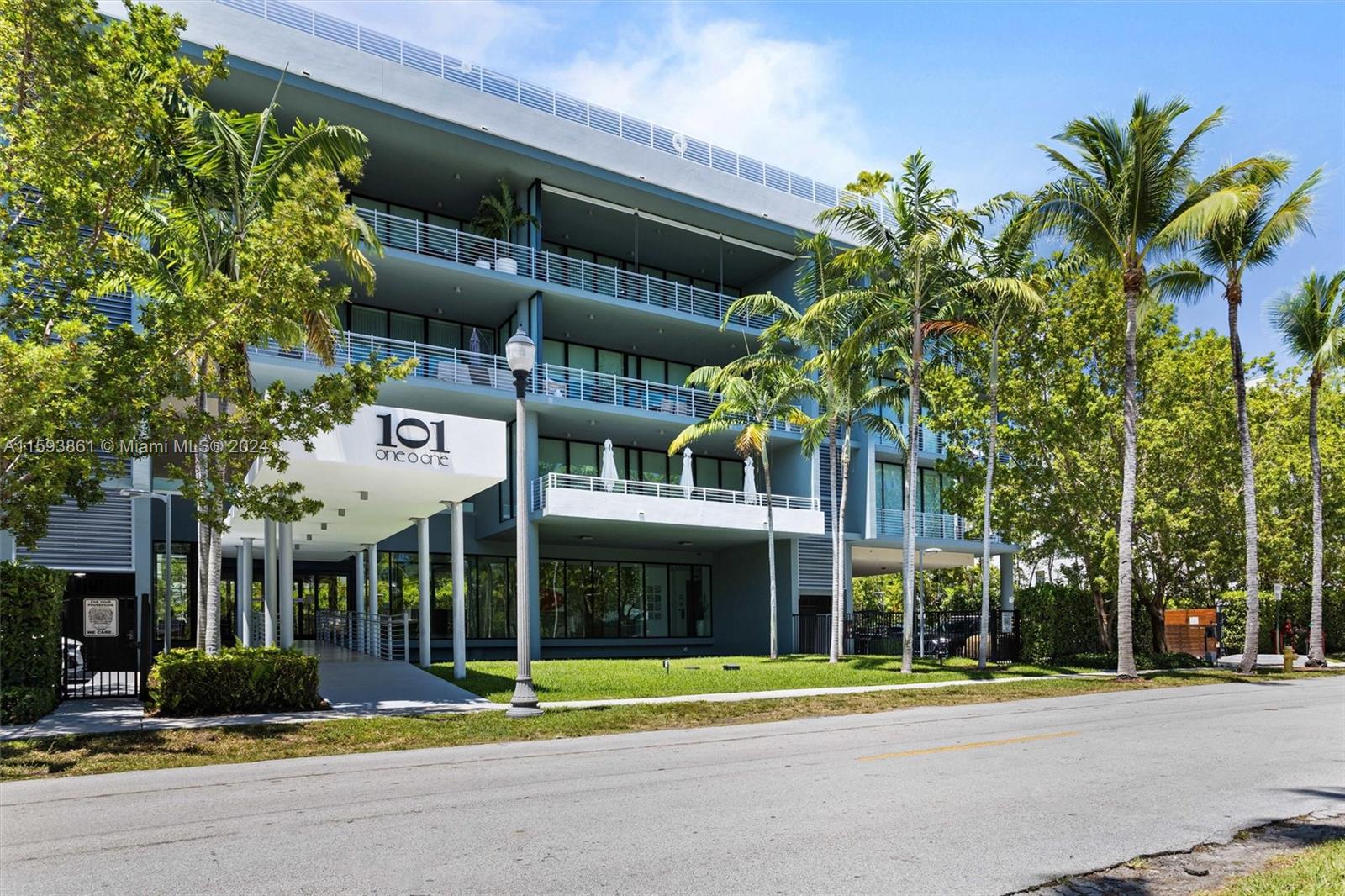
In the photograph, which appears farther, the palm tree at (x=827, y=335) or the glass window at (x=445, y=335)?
the glass window at (x=445, y=335)

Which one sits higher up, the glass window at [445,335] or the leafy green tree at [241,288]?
the glass window at [445,335]

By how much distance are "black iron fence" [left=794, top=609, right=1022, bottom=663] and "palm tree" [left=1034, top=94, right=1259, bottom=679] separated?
639 cm


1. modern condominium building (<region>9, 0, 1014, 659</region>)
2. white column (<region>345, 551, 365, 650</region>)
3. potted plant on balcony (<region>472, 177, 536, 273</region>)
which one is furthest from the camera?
potted plant on balcony (<region>472, 177, 536, 273</region>)

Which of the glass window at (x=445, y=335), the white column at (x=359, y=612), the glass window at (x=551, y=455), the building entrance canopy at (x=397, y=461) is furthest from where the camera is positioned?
the glass window at (x=551, y=455)

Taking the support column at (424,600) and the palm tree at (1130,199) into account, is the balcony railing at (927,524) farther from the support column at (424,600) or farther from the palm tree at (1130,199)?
the support column at (424,600)

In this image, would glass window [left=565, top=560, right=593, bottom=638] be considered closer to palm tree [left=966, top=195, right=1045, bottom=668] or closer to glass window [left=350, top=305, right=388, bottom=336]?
glass window [left=350, top=305, right=388, bottom=336]

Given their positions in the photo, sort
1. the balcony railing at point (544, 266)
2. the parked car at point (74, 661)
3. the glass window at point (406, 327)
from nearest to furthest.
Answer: the parked car at point (74, 661) → the balcony railing at point (544, 266) → the glass window at point (406, 327)

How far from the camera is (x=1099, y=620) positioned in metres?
29.8

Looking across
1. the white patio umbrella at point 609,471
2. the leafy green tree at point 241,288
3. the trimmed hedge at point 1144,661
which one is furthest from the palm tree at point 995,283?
the leafy green tree at point 241,288

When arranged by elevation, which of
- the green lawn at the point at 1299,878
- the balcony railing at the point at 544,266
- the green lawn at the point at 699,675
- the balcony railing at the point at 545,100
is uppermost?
the balcony railing at the point at 545,100

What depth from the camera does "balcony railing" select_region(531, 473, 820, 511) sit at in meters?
29.9

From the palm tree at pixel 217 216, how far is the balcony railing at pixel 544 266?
11.7 meters

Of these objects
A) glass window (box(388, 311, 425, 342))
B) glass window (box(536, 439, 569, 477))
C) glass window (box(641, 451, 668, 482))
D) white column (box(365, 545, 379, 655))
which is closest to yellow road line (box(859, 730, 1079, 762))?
white column (box(365, 545, 379, 655))

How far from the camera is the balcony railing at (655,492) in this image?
29.9 m
